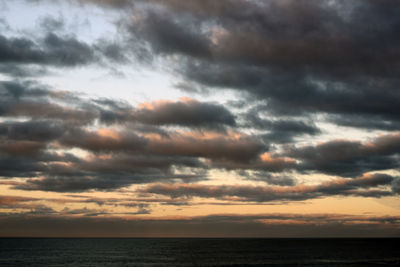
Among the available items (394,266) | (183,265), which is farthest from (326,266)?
(183,265)

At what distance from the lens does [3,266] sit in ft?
410

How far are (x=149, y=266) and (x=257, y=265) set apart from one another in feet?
104

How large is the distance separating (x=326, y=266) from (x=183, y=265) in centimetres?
4098

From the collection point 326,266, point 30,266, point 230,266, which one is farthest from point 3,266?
point 326,266

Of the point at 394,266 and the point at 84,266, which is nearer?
the point at 394,266

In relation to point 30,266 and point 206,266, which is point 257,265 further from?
point 30,266

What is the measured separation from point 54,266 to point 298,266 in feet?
236

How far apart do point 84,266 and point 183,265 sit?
29.2 metres

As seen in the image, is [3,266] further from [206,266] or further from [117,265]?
[206,266]

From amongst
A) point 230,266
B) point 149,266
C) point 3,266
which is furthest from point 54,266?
point 230,266

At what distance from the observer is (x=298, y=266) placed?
117 metres

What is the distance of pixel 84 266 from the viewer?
121875mm

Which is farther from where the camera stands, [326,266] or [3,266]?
[3,266]

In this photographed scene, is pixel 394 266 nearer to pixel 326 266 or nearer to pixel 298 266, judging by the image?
pixel 326 266
